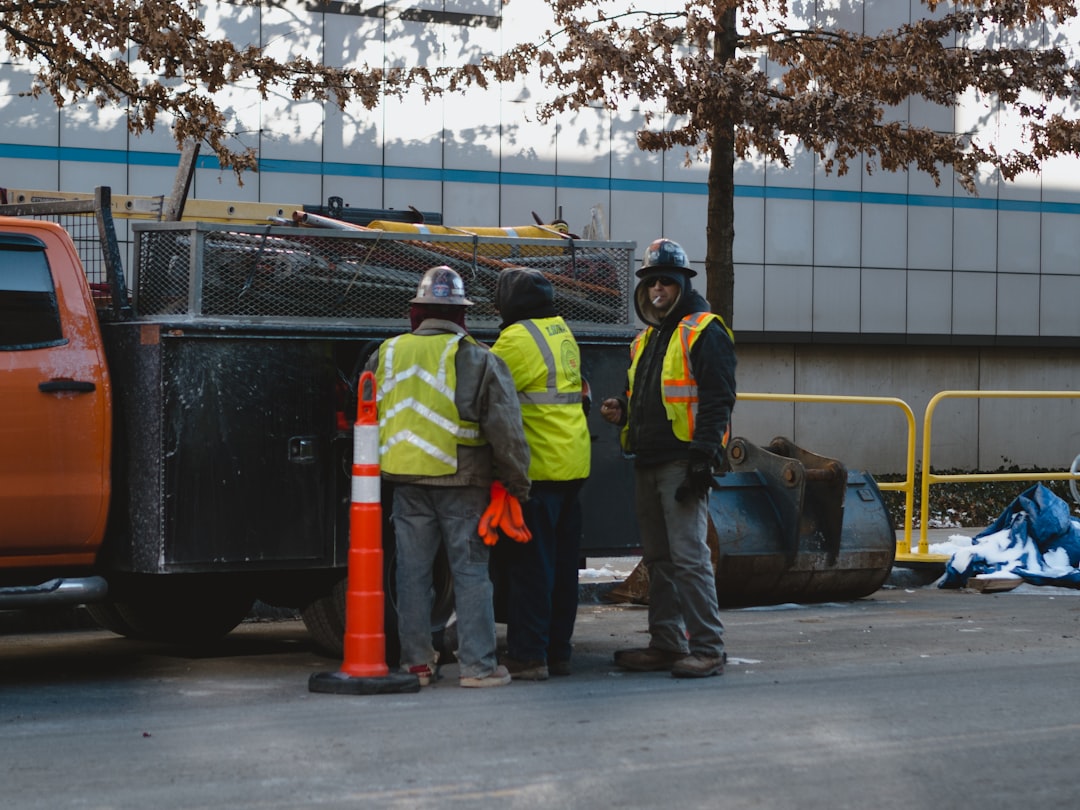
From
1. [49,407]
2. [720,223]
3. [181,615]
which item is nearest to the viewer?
[49,407]

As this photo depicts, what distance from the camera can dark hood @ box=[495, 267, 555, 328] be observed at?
7.77m

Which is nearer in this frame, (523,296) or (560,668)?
(523,296)

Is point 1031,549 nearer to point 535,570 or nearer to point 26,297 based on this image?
point 535,570

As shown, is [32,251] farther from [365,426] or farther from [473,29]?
[473,29]

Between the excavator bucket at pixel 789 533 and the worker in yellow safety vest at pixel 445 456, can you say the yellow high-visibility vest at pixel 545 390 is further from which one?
the excavator bucket at pixel 789 533

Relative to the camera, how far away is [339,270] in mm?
8102

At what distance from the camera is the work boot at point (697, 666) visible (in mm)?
7816

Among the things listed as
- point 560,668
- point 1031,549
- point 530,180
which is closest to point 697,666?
point 560,668

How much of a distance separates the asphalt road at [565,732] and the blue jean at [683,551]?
0.24 metres

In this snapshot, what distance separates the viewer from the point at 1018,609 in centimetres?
1094

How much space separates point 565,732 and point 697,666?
148 cm

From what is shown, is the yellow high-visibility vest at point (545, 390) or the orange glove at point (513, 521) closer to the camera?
the orange glove at point (513, 521)

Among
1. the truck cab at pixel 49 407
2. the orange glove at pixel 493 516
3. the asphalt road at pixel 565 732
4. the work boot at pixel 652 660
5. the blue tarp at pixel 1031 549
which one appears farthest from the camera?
the blue tarp at pixel 1031 549

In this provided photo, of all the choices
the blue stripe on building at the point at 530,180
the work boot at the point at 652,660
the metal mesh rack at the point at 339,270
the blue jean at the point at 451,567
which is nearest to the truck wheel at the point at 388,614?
the blue jean at the point at 451,567
